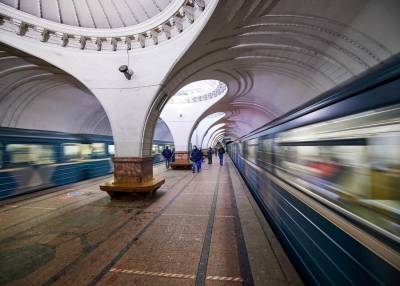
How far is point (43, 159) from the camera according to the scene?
24.4ft

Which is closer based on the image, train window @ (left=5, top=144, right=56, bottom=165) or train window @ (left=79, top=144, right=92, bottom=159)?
train window @ (left=5, top=144, right=56, bottom=165)

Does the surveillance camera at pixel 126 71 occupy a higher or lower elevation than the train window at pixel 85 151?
higher

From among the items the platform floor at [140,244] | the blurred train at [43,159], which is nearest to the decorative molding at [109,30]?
the blurred train at [43,159]

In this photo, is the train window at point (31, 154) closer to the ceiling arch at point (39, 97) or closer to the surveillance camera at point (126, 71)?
the ceiling arch at point (39, 97)

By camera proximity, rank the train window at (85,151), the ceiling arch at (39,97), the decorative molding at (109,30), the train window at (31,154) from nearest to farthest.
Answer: the decorative molding at (109,30) < the train window at (31,154) < the ceiling arch at (39,97) < the train window at (85,151)

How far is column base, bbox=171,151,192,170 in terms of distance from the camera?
14.0 meters

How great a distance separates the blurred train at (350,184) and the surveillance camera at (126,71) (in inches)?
203

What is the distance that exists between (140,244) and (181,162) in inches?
430

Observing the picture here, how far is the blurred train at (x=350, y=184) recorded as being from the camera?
1217 millimetres

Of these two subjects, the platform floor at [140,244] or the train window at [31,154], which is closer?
the platform floor at [140,244]

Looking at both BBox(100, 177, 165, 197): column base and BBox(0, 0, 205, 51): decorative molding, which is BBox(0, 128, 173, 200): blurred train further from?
BBox(0, 0, 205, 51): decorative molding

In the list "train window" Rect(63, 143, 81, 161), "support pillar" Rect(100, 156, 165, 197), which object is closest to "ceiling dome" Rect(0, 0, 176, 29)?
"support pillar" Rect(100, 156, 165, 197)

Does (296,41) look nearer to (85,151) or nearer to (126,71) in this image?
(126,71)

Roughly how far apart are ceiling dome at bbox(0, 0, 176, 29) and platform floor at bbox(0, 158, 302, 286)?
5.68m
